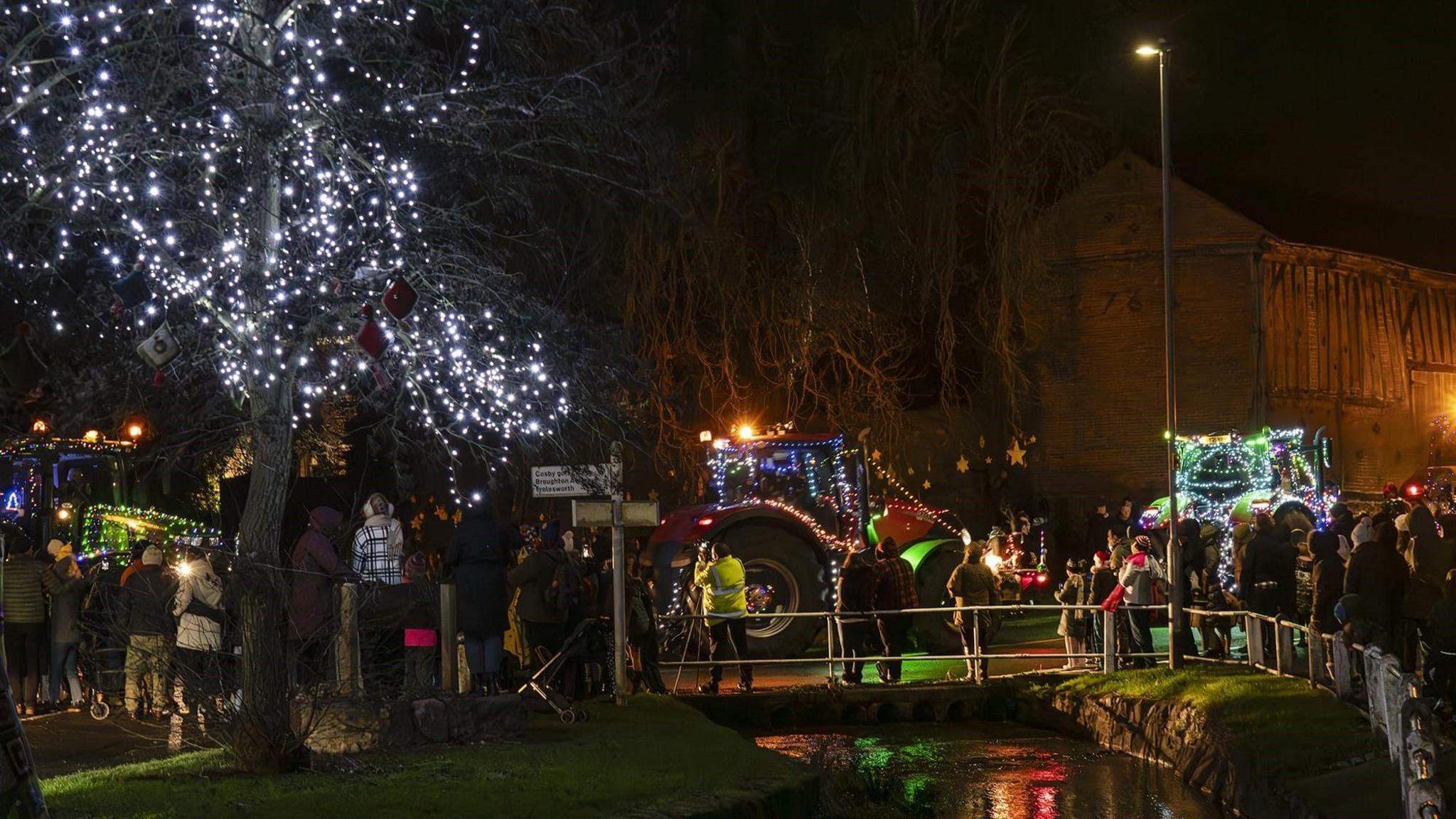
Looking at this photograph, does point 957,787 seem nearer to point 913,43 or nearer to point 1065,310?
point 913,43

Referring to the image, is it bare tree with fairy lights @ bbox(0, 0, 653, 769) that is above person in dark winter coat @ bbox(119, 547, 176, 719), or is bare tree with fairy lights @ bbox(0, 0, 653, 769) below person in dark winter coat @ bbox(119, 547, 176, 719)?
above

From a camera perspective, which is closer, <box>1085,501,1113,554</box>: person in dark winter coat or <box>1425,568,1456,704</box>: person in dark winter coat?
<box>1425,568,1456,704</box>: person in dark winter coat

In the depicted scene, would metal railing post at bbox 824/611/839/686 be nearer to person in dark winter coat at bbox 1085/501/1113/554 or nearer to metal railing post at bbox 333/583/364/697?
metal railing post at bbox 333/583/364/697

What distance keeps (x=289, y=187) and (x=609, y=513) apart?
5120 millimetres

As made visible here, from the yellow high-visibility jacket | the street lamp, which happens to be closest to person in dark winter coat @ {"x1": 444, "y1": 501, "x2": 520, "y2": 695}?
the yellow high-visibility jacket

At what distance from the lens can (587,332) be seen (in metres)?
13.7

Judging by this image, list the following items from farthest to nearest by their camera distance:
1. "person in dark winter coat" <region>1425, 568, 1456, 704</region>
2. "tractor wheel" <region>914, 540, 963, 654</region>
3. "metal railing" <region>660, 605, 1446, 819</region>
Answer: "tractor wheel" <region>914, 540, 963, 654</region>, "person in dark winter coat" <region>1425, 568, 1456, 704</region>, "metal railing" <region>660, 605, 1446, 819</region>

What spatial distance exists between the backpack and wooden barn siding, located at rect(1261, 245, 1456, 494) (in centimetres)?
2385

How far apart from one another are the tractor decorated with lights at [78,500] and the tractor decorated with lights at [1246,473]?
15500 millimetres

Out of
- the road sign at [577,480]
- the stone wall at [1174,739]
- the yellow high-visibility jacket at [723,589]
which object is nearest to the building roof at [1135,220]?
the stone wall at [1174,739]

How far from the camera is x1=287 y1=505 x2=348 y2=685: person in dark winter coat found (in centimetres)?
1275

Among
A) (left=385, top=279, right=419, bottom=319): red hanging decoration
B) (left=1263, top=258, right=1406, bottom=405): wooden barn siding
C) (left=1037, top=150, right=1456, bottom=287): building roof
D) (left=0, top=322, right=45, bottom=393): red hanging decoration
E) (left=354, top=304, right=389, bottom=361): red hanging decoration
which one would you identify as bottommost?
(left=354, top=304, right=389, bottom=361): red hanging decoration

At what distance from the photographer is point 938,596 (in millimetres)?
23875

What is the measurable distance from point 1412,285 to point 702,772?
3256 cm
